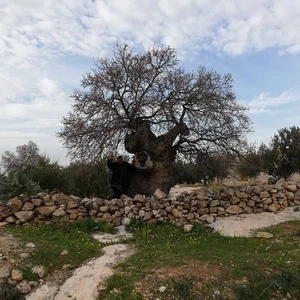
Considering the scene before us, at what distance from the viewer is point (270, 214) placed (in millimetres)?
9586

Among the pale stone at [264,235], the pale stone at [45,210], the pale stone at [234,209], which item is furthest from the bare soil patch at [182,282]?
the pale stone at [45,210]

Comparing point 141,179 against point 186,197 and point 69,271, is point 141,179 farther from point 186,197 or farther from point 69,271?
point 69,271

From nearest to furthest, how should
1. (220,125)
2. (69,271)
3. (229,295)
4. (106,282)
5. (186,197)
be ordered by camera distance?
(229,295) → (106,282) → (69,271) → (186,197) → (220,125)

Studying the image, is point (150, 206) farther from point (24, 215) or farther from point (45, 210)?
point (24, 215)

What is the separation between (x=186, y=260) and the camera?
18.9ft

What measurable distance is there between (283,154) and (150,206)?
15.6 meters

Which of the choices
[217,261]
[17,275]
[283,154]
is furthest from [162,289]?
[283,154]

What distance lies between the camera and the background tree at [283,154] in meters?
21.2

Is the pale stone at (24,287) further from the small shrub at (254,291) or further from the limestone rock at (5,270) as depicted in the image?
the small shrub at (254,291)

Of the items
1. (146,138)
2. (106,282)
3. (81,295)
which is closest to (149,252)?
(106,282)

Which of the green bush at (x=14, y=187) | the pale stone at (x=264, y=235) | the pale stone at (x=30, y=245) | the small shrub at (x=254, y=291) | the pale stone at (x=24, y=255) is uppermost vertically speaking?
the green bush at (x=14, y=187)

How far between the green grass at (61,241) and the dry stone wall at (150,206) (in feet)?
1.57

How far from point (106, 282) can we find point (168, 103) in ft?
20.1

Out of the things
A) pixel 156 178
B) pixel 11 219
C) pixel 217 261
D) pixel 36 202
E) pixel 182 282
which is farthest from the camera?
pixel 156 178
